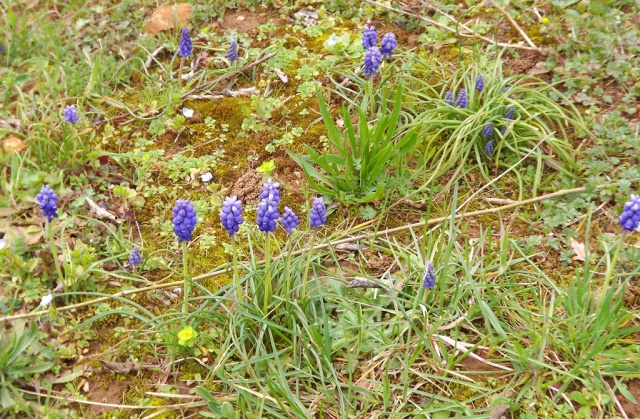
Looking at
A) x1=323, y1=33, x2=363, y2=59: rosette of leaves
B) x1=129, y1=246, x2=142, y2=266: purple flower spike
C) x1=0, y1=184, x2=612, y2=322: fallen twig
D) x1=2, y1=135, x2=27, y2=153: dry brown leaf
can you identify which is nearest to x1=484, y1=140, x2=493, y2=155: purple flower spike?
x1=0, y1=184, x2=612, y2=322: fallen twig

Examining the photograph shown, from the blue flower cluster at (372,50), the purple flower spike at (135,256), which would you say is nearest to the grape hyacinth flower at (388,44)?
the blue flower cluster at (372,50)

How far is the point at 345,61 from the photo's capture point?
435 cm

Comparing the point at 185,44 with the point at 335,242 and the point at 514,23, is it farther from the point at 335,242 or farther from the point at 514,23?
the point at 514,23

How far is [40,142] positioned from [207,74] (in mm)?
1283

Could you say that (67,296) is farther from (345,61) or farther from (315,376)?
(345,61)

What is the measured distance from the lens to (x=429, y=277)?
274cm

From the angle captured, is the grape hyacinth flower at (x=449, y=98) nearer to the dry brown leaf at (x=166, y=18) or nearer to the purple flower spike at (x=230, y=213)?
the purple flower spike at (x=230, y=213)

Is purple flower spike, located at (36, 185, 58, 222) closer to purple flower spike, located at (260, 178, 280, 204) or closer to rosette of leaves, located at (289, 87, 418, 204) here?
purple flower spike, located at (260, 178, 280, 204)

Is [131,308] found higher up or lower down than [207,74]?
lower down

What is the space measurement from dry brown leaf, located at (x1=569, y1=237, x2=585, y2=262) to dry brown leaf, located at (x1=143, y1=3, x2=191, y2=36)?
3526 mm

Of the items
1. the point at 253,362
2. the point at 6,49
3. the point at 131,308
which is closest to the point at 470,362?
the point at 253,362

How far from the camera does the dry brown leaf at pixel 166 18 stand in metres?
4.85

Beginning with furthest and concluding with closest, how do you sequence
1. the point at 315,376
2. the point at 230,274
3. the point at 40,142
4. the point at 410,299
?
1. the point at 40,142
2. the point at 230,274
3. the point at 410,299
4. the point at 315,376

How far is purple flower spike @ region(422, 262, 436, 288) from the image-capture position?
8.95 ft
